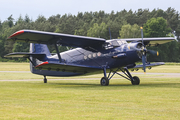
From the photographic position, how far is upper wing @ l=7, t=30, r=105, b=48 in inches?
699

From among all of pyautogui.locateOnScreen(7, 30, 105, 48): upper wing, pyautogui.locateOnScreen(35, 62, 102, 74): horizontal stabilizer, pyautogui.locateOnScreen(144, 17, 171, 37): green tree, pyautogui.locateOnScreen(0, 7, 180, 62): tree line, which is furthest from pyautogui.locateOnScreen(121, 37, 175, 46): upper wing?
pyautogui.locateOnScreen(144, 17, 171, 37): green tree

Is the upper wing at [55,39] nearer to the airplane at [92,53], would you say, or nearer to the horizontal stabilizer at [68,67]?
the airplane at [92,53]

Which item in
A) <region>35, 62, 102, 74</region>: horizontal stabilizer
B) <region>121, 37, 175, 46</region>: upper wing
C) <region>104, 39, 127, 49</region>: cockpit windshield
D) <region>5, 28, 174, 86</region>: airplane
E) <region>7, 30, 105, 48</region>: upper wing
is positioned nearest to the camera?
<region>7, 30, 105, 48</region>: upper wing

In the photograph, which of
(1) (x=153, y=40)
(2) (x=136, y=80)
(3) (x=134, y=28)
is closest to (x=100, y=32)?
(3) (x=134, y=28)

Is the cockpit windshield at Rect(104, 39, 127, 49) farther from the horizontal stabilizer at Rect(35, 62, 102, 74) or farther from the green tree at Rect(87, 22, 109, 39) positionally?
the green tree at Rect(87, 22, 109, 39)

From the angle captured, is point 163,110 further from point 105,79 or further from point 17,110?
point 105,79

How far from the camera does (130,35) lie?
103 m

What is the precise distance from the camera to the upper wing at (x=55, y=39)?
17.8 meters

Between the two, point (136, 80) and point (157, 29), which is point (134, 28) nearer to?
point (157, 29)

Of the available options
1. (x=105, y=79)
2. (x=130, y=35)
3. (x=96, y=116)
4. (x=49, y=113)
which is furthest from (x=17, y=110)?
(x=130, y=35)

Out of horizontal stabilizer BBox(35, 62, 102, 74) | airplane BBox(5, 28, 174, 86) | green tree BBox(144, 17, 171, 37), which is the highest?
green tree BBox(144, 17, 171, 37)

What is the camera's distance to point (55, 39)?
19328 millimetres

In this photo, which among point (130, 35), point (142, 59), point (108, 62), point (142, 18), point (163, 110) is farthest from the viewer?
point (142, 18)

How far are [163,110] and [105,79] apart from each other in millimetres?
10049
